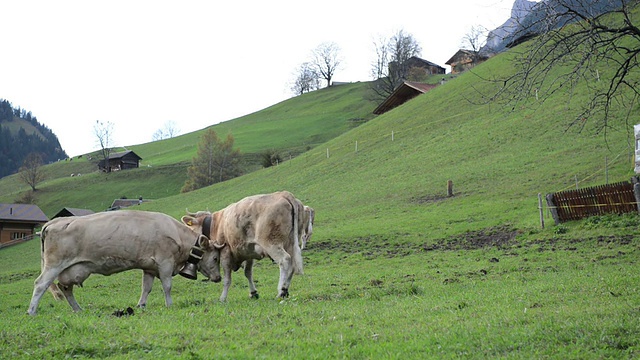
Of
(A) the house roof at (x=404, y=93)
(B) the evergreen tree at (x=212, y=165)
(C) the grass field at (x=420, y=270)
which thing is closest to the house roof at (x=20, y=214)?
(C) the grass field at (x=420, y=270)

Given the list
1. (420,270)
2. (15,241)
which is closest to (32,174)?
(15,241)

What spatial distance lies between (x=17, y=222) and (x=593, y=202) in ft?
219

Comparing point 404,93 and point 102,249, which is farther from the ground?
point 404,93

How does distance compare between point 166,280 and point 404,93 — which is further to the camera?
point 404,93

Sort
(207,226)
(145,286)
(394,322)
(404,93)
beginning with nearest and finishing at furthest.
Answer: (394,322) → (145,286) → (207,226) → (404,93)

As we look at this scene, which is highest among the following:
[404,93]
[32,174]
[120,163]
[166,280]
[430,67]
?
[430,67]

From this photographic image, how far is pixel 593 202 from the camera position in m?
23.5

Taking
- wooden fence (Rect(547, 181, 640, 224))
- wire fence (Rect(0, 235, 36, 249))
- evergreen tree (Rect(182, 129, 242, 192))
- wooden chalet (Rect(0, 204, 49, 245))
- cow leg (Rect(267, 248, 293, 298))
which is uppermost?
evergreen tree (Rect(182, 129, 242, 192))

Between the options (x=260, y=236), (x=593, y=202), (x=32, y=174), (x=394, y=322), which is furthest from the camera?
(x=32, y=174)

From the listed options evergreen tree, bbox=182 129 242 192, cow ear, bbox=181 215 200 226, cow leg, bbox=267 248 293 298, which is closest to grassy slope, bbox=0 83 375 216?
evergreen tree, bbox=182 129 242 192

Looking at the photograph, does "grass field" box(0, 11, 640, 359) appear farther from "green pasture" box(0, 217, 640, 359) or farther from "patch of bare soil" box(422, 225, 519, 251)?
"patch of bare soil" box(422, 225, 519, 251)

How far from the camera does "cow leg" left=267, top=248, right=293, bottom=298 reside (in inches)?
506

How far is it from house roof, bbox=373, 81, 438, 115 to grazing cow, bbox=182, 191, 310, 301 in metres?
68.8

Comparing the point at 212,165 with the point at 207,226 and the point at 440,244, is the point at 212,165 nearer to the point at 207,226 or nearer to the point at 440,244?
the point at 440,244
